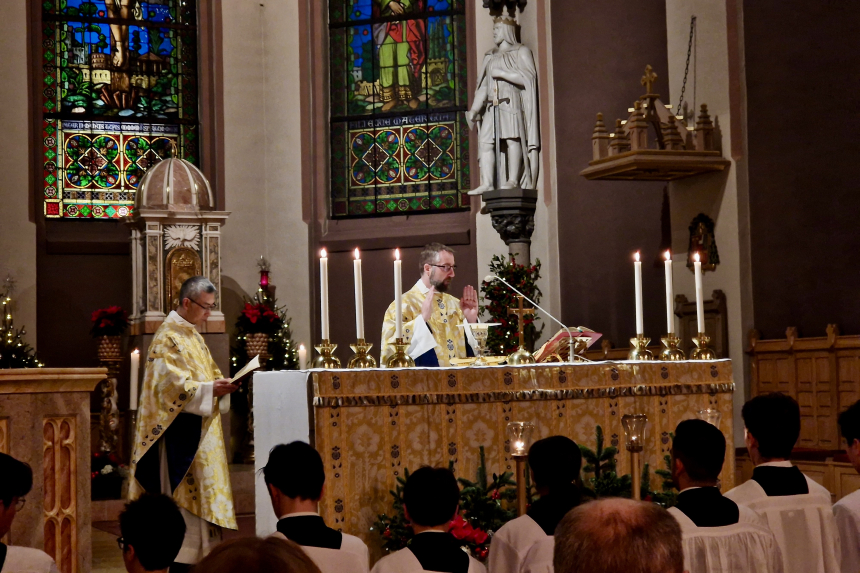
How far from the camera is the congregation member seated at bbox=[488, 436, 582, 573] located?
3262mm

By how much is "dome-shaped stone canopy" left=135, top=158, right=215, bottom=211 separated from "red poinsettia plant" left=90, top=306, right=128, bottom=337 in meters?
1.07

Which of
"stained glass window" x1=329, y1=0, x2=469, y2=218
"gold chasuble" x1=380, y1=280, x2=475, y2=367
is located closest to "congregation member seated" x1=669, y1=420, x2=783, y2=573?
"gold chasuble" x1=380, y1=280, x2=475, y2=367

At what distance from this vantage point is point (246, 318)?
11578mm

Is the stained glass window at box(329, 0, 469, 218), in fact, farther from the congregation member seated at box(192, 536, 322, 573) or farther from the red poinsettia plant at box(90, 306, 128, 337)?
the congregation member seated at box(192, 536, 322, 573)

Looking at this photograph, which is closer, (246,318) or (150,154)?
(246,318)

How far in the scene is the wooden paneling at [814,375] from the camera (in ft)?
27.1

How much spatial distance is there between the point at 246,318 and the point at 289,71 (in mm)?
3231

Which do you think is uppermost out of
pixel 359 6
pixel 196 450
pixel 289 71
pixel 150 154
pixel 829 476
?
pixel 359 6

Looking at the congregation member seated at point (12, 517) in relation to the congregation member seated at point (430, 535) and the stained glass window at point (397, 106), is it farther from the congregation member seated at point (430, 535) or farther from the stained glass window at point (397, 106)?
the stained glass window at point (397, 106)

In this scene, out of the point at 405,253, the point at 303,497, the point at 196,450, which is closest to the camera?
the point at 303,497

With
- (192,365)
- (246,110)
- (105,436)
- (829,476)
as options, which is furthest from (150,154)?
(829,476)

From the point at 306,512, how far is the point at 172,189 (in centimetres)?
821

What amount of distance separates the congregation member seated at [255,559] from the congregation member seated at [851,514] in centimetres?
248

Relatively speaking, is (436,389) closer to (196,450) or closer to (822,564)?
(196,450)
